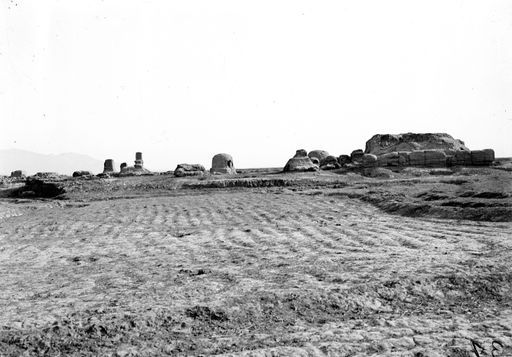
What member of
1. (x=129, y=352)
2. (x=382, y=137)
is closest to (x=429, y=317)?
(x=129, y=352)

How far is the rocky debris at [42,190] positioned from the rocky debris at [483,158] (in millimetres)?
22128

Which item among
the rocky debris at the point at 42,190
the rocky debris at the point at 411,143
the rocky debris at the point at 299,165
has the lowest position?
the rocky debris at the point at 42,190

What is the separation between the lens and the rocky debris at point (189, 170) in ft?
87.5

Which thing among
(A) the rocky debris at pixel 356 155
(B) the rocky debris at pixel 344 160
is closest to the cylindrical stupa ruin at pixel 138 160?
(B) the rocky debris at pixel 344 160

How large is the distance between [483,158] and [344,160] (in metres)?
7.94

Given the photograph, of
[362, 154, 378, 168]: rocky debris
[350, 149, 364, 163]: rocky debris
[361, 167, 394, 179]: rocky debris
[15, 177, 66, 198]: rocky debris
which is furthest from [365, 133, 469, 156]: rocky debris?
[15, 177, 66, 198]: rocky debris

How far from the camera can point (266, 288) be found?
4441mm

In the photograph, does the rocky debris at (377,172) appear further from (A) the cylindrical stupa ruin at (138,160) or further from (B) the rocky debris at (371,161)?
(A) the cylindrical stupa ruin at (138,160)

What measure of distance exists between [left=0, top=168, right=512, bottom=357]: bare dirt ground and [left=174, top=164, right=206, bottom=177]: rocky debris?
56.1 ft

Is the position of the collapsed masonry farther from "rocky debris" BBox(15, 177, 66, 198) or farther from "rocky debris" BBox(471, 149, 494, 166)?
"rocky debris" BBox(15, 177, 66, 198)

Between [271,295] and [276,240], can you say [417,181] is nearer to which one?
[276,240]

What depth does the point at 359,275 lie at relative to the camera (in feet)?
15.7

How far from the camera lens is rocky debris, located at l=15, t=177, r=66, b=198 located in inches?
922

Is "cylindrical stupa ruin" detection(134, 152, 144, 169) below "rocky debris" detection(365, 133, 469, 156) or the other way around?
below
